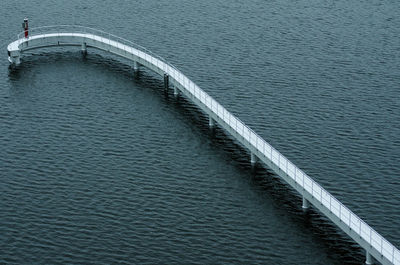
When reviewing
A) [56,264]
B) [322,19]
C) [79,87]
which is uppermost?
[322,19]

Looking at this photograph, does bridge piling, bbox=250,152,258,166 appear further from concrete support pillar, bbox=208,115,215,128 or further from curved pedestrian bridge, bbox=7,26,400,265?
concrete support pillar, bbox=208,115,215,128

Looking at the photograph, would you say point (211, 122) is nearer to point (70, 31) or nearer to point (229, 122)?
point (229, 122)

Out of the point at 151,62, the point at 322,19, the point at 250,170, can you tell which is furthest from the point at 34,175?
the point at 322,19

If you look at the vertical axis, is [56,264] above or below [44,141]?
below

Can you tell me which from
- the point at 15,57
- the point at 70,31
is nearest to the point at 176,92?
the point at 15,57

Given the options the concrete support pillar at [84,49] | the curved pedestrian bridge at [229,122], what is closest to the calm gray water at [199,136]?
the concrete support pillar at [84,49]

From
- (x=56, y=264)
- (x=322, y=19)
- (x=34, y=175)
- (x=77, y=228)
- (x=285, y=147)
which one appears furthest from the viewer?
(x=322, y=19)

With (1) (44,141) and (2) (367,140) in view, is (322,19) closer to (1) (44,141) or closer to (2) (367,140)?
(2) (367,140)

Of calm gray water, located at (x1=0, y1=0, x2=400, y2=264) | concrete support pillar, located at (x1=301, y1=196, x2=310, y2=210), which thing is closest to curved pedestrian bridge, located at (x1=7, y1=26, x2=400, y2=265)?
concrete support pillar, located at (x1=301, y1=196, x2=310, y2=210)

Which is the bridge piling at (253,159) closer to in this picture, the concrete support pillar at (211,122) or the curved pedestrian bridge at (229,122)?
the curved pedestrian bridge at (229,122)
